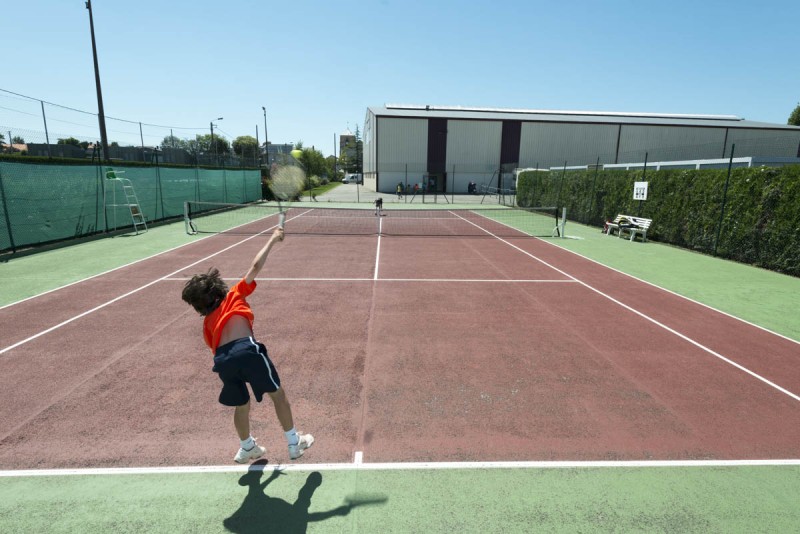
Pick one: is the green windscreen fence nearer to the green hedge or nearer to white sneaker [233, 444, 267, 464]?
white sneaker [233, 444, 267, 464]

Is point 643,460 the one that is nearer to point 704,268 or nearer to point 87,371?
point 87,371

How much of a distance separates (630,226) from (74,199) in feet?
73.1

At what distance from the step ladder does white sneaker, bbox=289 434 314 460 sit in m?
16.4

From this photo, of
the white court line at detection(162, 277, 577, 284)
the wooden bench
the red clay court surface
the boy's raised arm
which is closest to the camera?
the boy's raised arm

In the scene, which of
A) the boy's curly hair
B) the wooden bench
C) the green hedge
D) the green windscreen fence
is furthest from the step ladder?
the green hedge

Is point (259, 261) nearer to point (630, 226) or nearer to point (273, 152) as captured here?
point (273, 152)

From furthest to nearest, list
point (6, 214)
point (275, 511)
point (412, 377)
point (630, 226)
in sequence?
point (630, 226)
point (6, 214)
point (412, 377)
point (275, 511)

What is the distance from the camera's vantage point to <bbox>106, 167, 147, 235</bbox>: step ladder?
16791mm

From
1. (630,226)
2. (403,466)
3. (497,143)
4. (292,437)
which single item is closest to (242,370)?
(292,437)

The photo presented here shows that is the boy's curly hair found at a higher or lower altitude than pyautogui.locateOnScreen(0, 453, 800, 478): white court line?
higher

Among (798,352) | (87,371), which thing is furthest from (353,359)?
(798,352)

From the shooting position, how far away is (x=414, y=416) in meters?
4.68

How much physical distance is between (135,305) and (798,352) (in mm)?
11503

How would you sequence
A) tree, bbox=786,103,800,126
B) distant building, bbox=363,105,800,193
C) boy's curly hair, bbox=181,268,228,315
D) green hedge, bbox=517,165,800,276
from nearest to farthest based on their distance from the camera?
boy's curly hair, bbox=181,268,228,315 → green hedge, bbox=517,165,800,276 → distant building, bbox=363,105,800,193 → tree, bbox=786,103,800,126
